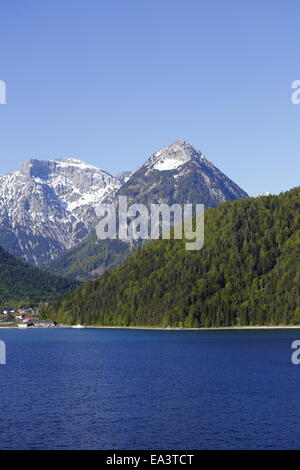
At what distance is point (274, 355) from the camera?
195m

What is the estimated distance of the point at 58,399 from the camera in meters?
123

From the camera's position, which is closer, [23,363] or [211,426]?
[211,426]

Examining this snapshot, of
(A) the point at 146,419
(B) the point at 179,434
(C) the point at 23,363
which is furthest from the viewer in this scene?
(C) the point at 23,363

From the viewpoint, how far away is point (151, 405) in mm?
116500

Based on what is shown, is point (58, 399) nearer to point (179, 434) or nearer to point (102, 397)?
point (102, 397)

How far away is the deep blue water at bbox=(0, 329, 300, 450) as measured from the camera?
9144 centimetres

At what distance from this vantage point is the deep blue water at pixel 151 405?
91.4 meters

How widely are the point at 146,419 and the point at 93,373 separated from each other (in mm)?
58609

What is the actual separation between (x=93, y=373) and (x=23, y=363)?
31.8 metres

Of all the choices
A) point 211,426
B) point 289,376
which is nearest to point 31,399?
point 211,426
